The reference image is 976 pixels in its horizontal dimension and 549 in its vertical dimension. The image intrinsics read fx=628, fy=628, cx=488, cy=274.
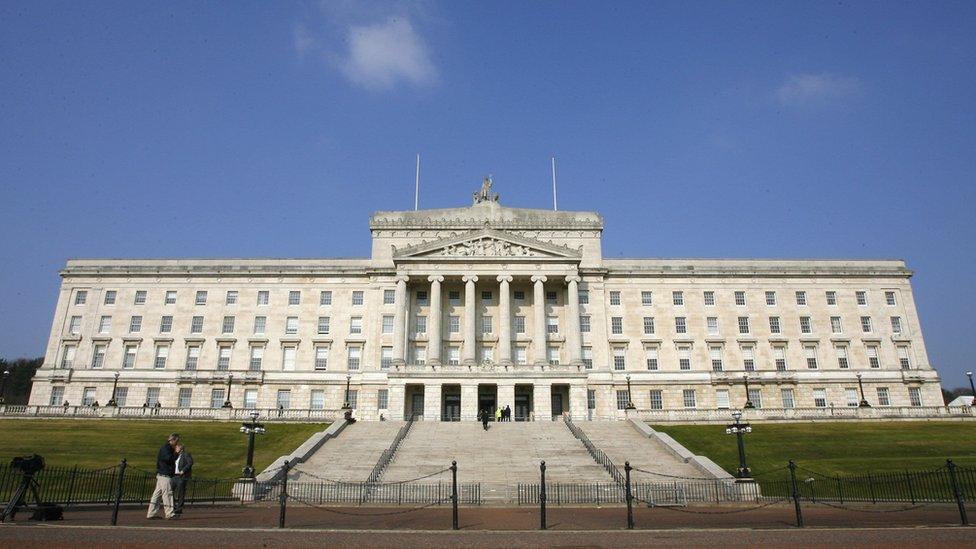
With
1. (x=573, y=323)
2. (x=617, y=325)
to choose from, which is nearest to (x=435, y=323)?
(x=573, y=323)

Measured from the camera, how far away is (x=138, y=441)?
136 feet

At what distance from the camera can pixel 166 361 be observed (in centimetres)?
6450

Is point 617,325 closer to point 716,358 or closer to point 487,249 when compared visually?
point 716,358

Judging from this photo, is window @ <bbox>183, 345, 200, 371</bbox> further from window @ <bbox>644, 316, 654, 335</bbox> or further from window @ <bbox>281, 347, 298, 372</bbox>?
window @ <bbox>644, 316, 654, 335</bbox>

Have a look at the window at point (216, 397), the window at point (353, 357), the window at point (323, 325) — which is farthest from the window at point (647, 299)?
the window at point (216, 397)

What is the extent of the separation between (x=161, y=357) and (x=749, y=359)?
60.5 meters

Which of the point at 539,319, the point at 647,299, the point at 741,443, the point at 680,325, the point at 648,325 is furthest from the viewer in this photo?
the point at 647,299

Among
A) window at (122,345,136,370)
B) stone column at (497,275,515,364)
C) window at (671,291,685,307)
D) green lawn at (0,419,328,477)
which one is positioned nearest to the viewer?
green lawn at (0,419,328,477)

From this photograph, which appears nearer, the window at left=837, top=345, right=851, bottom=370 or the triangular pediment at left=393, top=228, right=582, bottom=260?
the triangular pediment at left=393, top=228, right=582, bottom=260

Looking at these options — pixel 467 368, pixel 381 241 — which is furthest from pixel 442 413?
pixel 381 241

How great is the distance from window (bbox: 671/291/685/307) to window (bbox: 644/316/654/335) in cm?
318

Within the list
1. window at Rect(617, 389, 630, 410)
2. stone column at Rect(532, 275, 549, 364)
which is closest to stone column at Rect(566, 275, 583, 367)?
stone column at Rect(532, 275, 549, 364)

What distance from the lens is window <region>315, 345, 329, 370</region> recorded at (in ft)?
210

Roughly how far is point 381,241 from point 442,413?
69.5 feet
